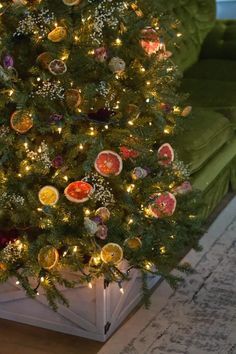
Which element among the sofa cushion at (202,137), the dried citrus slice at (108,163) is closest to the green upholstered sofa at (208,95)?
the sofa cushion at (202,137)

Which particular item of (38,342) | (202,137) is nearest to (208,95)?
(202,137)

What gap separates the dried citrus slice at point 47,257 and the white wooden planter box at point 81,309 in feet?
0.47

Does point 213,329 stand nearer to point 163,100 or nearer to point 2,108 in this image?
point 163,100

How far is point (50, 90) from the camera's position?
1.70 m

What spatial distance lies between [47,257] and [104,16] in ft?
2.48

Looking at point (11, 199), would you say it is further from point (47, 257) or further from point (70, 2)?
point (70, 2)

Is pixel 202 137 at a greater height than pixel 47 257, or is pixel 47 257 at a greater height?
pixel 47 257

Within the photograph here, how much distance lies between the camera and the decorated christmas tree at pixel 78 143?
5.58 feet

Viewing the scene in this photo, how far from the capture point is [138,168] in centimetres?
182

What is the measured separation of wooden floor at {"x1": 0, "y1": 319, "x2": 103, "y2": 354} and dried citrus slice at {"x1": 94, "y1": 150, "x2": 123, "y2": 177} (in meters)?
0.58

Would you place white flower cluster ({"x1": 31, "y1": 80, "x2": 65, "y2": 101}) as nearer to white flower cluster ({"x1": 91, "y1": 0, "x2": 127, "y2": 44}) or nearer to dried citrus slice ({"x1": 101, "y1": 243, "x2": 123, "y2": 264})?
white flower cluster ({"x1": 91, "y1": 0, "x2": 127, "y2": 44})

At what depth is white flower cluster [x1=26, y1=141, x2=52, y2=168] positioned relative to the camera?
171cm

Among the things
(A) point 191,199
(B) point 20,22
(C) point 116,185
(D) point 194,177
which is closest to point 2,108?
(B) point 20,22

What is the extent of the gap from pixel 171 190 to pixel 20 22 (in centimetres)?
75
